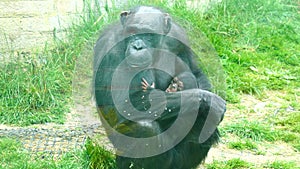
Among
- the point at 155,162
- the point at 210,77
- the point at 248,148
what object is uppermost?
the point at 210,77

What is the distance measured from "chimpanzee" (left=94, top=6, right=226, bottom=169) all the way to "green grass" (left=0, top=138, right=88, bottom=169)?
46 cm

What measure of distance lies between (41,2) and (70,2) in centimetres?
30

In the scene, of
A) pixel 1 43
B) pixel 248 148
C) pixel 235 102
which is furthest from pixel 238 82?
pixel 1 43

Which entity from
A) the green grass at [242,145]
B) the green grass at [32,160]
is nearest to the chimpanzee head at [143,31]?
the green grass at [32,160]

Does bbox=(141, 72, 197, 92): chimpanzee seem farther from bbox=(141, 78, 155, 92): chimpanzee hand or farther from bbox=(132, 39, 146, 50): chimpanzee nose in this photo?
bbox=(132, 39, 146, 50): chimpanzee nose

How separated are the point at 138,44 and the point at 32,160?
121 cm

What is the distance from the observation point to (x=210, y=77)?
3730 mm

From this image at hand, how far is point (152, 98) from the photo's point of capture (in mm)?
3186

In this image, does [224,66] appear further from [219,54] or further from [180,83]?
[180,83]

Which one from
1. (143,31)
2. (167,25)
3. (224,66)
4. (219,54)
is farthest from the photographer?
(219,54)

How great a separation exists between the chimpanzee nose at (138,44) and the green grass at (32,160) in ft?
2.98

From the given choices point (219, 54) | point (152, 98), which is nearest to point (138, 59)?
point (152, 98)

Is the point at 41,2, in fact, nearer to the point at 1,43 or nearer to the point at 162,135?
the point at 1,43

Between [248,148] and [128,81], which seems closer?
[128,81]
